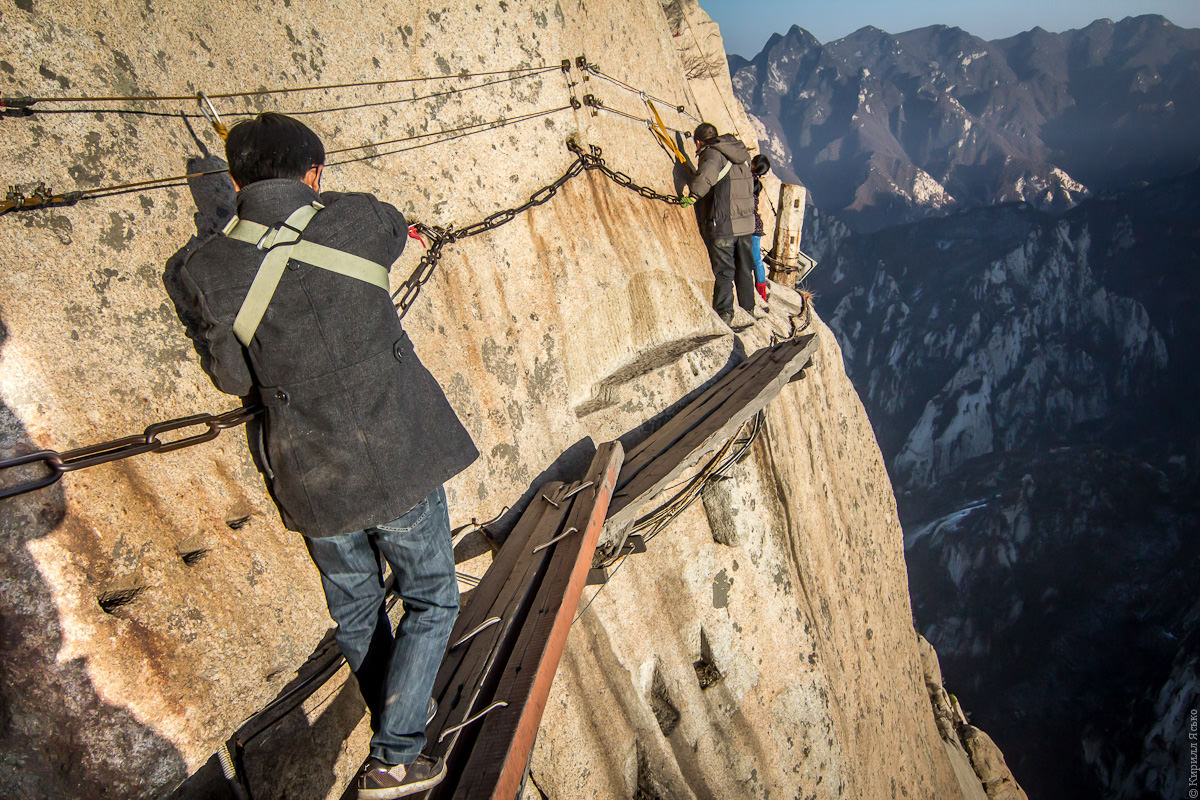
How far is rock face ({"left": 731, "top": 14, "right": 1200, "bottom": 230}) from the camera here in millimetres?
55094

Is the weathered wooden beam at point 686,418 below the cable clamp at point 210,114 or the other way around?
below

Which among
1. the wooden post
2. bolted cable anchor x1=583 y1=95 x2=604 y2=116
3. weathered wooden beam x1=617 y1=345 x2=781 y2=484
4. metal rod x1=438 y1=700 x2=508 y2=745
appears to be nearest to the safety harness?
metal rod x1=438 y1=700 x2=508 y2=745

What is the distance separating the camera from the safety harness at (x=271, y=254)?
67.7 inches

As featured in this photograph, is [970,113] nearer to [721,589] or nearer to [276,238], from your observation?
[721,589]

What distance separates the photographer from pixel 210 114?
8.09ft

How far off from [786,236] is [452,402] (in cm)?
533

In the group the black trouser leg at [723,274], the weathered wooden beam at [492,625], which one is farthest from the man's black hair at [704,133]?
the weathered wooden beam at [492,625]

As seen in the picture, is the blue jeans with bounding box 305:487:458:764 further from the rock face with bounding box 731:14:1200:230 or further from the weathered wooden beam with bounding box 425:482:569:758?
the rock face with bounding box 731:14:1200:230

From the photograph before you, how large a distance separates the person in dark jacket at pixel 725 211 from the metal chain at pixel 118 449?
12.5 feet

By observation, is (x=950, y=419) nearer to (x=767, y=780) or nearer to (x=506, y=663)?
(x=767, y=780)

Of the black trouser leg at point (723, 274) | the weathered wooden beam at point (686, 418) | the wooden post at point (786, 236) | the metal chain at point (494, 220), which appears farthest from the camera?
the wooden post at point (786, 236)

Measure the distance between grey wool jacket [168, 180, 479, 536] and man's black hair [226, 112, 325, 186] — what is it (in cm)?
8

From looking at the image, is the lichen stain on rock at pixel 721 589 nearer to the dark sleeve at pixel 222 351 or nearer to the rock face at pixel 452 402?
the rock face at pixel 452 402

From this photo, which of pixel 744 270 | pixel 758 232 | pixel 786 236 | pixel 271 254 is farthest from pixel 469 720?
pixel 786 236
